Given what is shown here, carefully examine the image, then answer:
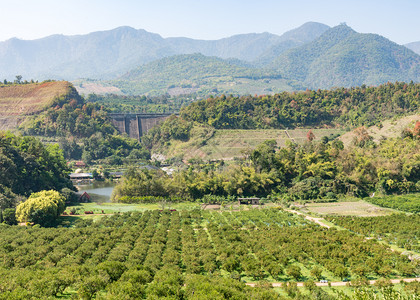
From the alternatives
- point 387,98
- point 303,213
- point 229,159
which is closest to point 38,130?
point 229,159

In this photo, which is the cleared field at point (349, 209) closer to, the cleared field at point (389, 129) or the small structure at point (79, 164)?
the cleared field at point (389, 129)

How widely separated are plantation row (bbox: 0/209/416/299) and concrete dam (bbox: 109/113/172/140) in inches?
3371

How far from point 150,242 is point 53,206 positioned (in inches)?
598

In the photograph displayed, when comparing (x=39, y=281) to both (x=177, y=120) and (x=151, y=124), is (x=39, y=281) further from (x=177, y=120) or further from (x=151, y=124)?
(x=151, y=124)

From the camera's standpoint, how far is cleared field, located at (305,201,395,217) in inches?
1962

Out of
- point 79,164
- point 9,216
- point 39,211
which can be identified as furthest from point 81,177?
point 39,211

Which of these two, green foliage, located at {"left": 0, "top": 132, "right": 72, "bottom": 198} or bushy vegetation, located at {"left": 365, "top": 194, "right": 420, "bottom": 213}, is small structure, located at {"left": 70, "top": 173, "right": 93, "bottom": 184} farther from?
bushy vegetation, located at {"left": 365, "top": 194, "right": 420, "bottom": 213}

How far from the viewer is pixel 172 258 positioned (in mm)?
30219

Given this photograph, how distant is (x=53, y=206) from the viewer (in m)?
44.8

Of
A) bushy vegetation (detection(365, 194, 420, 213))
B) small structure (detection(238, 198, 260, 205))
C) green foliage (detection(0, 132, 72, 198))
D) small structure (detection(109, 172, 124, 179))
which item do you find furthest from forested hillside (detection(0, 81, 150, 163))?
bushy vegetation (detection(365, 194, 420, 213))

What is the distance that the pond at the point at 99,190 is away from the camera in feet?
211

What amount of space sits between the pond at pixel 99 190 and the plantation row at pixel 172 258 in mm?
21464

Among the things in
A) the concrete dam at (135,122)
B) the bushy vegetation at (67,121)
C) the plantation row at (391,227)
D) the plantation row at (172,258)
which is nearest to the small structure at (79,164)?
the bushy vegetation at (67,121)

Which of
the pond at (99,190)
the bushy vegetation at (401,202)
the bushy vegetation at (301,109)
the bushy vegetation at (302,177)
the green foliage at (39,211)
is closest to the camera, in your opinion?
the green foliage at (39,211)
